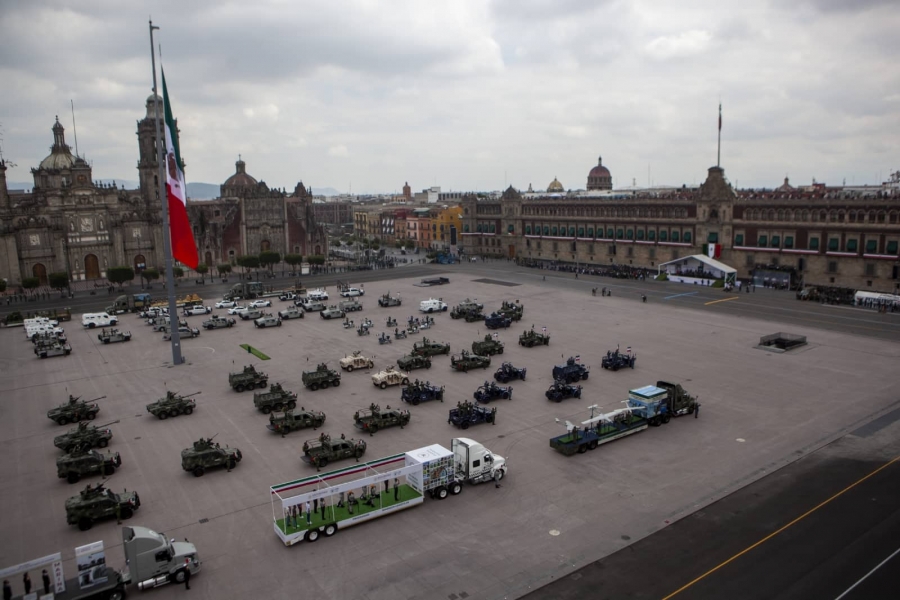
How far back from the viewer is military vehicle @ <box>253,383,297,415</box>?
36.9 m

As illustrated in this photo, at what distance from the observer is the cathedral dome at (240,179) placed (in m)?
141

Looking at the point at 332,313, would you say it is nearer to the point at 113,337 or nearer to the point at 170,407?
the point at 113,337

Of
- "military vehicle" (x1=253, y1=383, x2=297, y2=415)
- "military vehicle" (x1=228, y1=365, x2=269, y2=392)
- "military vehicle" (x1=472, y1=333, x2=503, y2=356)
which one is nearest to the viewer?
"military vehicle" (x1=253, y1=383, x2=297, y2=415)

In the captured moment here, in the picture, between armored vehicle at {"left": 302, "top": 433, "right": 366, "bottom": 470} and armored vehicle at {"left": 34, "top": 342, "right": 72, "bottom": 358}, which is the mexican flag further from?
armored vehicle at {"left": 302, "top": 433, "right": 366, "bottom": 470}

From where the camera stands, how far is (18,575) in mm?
21094

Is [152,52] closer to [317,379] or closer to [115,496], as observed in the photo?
[317,379]

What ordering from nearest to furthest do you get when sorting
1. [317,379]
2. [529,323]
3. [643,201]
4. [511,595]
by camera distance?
[511,595] < [317,379] < [529,323] < [643,201]

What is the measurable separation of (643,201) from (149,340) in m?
74.7

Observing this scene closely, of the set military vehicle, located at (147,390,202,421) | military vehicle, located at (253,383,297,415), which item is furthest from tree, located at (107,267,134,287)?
military vehicle, located at (253,383,297,415)

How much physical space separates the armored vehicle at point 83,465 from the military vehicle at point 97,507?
3616 millimetres

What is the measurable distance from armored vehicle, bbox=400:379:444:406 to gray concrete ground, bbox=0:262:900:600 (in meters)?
0.89

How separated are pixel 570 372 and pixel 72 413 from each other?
99.0 ft

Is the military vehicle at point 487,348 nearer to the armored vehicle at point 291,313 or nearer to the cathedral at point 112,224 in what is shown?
the armored vehicle at point 291,313

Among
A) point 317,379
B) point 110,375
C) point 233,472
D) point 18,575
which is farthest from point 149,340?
point 18,575
